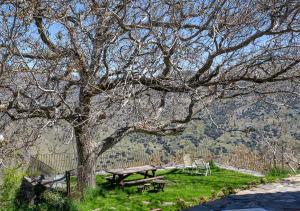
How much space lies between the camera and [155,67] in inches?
369

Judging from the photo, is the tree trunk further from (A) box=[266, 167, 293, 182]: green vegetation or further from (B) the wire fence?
(B) the wire fence

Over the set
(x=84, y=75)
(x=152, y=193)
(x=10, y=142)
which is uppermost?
(x=84, y=75)

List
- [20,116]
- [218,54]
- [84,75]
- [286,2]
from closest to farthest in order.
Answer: [286,2], [218,54], [84,75], [20,116]

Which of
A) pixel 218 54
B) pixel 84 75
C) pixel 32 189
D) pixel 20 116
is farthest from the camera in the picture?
pixel 32 189

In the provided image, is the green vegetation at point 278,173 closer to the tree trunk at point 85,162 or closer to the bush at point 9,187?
the tree trunk at point 85,162

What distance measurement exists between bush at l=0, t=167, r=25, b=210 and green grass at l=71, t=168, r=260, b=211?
1531mm

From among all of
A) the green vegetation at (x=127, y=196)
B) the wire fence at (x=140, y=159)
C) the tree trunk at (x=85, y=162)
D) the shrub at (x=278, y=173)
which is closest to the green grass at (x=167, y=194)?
the green vegetation at (x=127, y=196)

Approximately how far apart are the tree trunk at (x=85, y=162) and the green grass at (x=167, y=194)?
377 mm

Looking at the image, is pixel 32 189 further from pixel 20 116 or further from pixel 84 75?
pixel 84 75

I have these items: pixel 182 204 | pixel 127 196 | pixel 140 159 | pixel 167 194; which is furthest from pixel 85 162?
pixel 140 159

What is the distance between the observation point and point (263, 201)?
7.61 metres

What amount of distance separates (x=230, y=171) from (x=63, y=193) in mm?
7545

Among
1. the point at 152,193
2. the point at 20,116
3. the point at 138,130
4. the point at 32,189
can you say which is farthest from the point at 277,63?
the point at 32,189

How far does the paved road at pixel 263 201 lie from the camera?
23.1 ft
